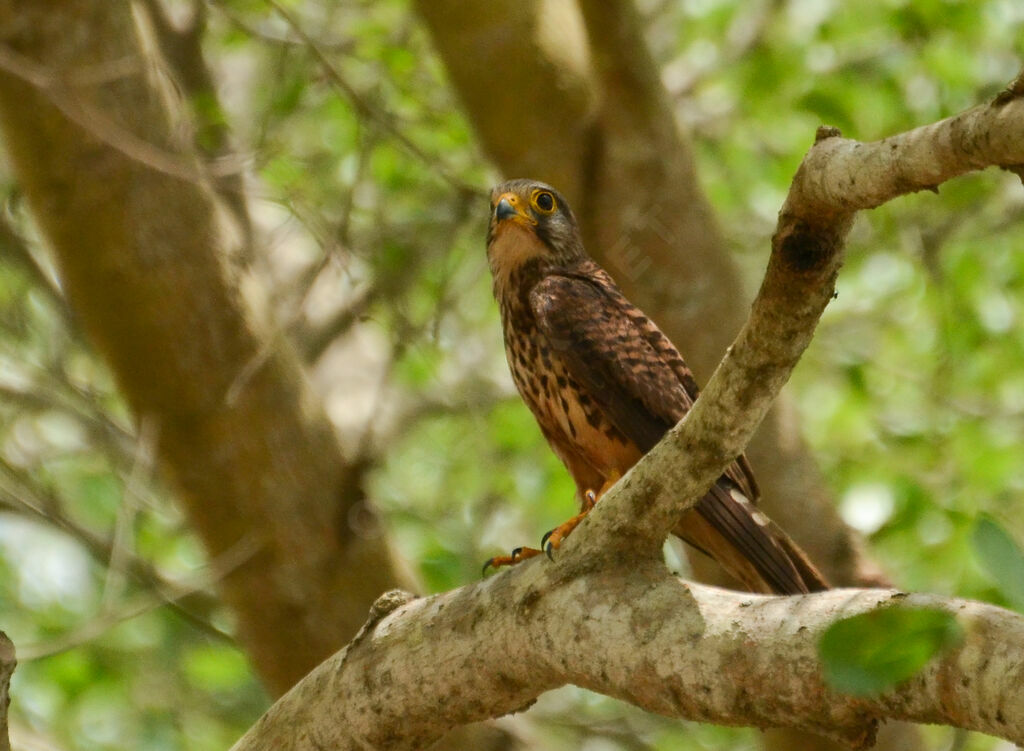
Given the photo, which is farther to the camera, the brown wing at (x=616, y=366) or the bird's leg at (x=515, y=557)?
the brown wing at (x=616, y=366)

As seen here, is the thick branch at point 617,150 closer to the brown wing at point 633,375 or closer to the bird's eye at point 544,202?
the bird's eye at point 544,202

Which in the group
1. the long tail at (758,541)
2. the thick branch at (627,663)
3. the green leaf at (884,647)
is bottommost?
the green leaf at (884,647)

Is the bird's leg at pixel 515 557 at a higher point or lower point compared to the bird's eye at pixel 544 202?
lower

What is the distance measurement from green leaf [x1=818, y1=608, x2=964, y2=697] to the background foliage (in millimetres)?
3047

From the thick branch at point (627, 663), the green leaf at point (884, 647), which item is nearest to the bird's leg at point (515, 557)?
the thick branch at point (627, 663)

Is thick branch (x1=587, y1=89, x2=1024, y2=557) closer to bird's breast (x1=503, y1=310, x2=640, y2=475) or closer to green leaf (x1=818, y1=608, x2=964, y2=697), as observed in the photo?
green leaf (x1=818, y1=608, x2=964, y2=697)

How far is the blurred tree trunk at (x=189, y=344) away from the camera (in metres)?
4.49

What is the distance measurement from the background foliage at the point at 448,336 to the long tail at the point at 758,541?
4.89 feet

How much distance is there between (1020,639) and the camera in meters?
1.96

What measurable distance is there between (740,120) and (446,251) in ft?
8.04

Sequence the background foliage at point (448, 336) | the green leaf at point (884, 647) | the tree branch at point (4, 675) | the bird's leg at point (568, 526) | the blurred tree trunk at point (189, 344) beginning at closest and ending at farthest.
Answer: the green leaf at point (884, 647), the tree branch at point (4, 675), the bird's leg at point (568, 526), the blurred tree trunk at point (189, 344), the background foliage at point (448, 336)

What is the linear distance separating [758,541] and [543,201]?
1.75 metres

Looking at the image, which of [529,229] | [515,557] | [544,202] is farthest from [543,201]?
[515,557]

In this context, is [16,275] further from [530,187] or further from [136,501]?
[530,187]
